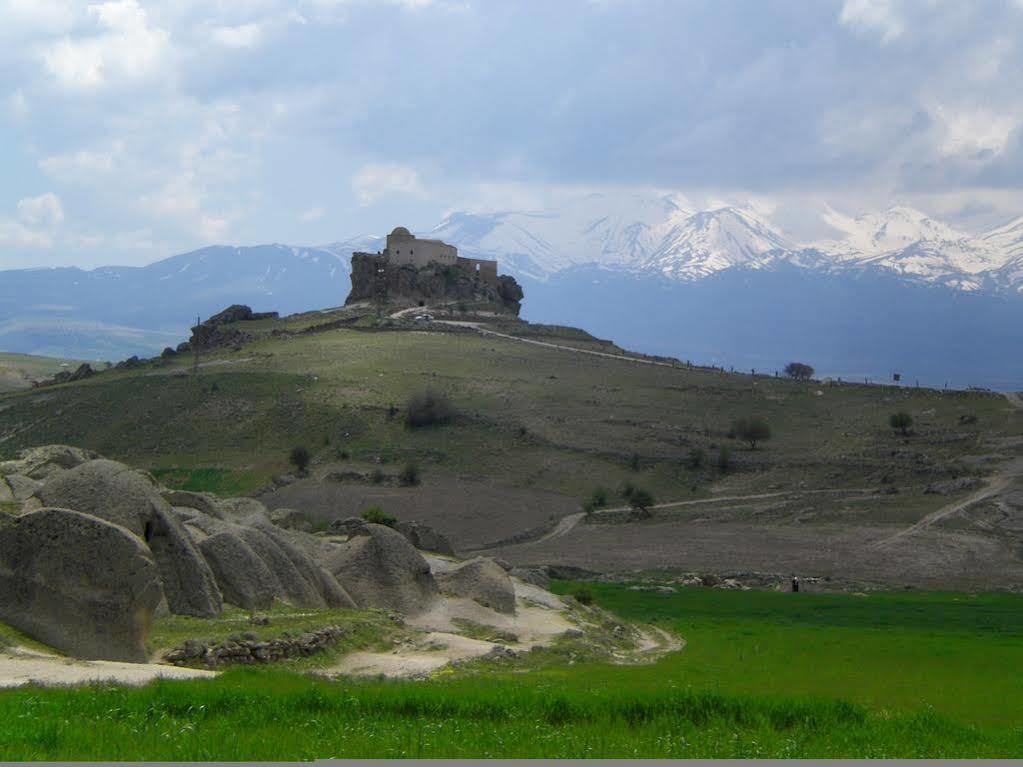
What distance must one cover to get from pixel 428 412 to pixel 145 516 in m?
67.8

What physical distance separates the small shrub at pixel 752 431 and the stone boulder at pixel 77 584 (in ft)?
229

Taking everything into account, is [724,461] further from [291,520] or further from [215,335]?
[215,335]

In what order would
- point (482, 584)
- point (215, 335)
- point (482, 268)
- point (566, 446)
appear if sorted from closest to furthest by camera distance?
1. point (482, 584)
2. point (566, 446)
3. point (215, 335)
4. point (482, 268)

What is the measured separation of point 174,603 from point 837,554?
1702 inches

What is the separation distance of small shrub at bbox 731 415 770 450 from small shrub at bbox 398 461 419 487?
75.2ft

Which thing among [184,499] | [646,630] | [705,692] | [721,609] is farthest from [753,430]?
[705,692]

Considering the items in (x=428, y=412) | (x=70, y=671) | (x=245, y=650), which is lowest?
(x=245, y=650)

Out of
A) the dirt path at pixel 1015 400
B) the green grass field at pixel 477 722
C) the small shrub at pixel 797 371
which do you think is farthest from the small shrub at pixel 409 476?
the small shrub at pixel 797 371

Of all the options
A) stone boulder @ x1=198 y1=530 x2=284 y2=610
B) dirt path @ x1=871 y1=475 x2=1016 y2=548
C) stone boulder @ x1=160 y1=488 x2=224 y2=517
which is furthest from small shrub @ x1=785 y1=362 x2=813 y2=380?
stone boulder @ x1=198 y1=530 x2=284 y2=610

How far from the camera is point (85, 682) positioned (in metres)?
16.1

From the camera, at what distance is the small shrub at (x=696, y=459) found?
83.6 metres

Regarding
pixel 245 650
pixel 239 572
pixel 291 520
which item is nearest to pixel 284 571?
pixel 239 572

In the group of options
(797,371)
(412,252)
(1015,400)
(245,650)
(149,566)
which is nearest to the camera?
(149,566)

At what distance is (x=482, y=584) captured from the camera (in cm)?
3388
